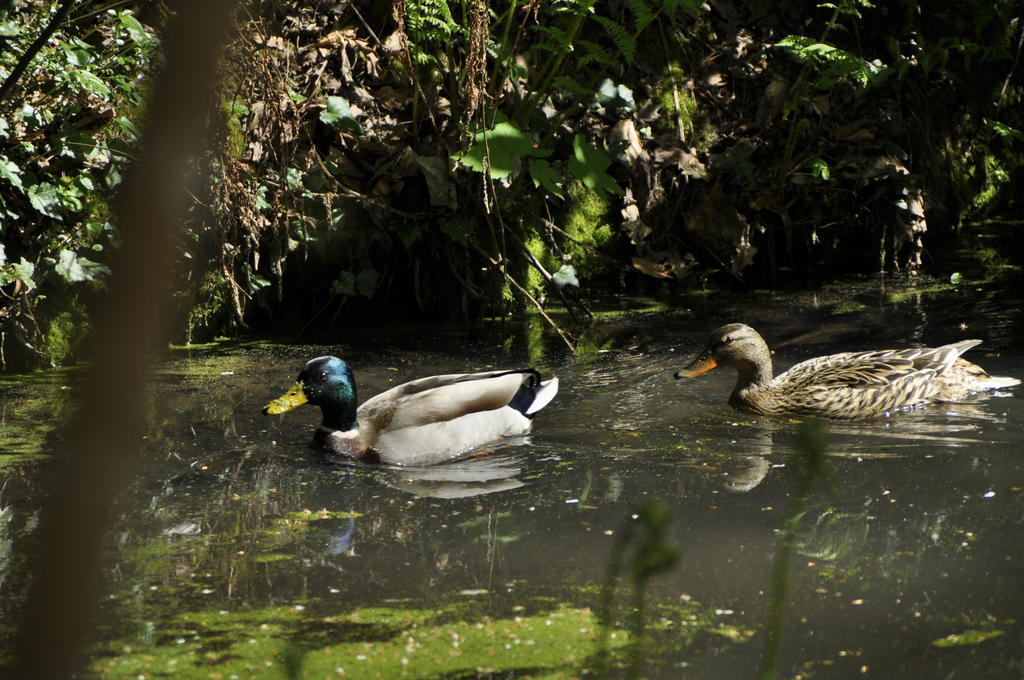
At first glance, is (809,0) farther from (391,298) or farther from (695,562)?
(695,562)

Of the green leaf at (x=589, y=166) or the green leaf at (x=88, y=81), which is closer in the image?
the green leaf at (x=88, y=81)

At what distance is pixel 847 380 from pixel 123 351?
625 centimetres

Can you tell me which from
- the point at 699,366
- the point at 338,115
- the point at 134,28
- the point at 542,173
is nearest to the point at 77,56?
the point at 134,28

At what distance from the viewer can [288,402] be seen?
239 inches

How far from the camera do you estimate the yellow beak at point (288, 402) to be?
6.05 m

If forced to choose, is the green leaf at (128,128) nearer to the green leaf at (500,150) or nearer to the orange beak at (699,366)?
the green leaf at (500,150)

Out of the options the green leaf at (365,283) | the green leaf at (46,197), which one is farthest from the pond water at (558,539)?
the green leaf at (365,283)

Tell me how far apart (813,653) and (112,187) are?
6.02 meters

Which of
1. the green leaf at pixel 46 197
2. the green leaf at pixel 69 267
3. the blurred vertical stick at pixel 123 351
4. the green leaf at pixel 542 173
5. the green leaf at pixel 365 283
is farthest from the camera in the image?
the green leaf at pixel 365 283

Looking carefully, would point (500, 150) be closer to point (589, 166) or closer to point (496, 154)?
point (496, 154)

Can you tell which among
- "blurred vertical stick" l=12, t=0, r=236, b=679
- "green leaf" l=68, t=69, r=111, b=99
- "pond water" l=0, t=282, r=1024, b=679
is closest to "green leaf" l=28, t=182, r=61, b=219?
"green leaf" l=68, t=69, r=111, b=99

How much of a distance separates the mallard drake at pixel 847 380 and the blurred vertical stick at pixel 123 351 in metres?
6.00

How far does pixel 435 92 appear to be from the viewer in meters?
8.58

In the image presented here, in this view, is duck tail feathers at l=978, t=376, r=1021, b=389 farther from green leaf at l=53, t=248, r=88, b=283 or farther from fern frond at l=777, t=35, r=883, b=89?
green leaf at l=53, t=248, r=88, b=283
